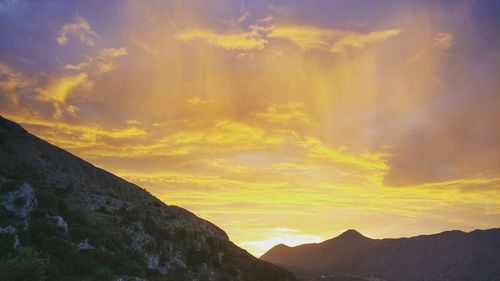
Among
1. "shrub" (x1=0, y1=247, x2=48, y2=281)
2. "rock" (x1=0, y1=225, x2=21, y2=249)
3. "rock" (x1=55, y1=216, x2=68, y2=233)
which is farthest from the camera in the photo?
"rock" (x1=55, y1=216, x2=68, y2=233)

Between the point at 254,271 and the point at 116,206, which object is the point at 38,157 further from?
the point at 254,271

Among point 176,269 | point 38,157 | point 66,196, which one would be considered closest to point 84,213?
point 66,196

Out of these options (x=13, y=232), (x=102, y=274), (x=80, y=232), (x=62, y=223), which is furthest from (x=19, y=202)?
(x=102, y=274)

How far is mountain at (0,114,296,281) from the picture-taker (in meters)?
48.5

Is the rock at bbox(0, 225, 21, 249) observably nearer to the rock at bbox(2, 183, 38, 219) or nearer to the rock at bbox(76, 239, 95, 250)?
the rock at bbox(76, 239, 95, 250)

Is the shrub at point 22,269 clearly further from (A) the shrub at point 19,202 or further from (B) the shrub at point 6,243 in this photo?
(A) the shrub at point 19,202

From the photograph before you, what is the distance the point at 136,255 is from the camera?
67.6 metres

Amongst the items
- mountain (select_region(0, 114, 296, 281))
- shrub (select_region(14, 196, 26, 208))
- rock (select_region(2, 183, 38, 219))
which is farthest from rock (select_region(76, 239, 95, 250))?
shrub (select_region(14, 196, 26, 208))

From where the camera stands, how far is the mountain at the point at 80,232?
159 ft

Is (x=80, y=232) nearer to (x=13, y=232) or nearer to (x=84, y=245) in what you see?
(x=84, y=245)

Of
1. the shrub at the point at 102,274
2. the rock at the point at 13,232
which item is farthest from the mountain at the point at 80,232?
the rock at the point at 13,232

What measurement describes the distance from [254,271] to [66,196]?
52.9 metres

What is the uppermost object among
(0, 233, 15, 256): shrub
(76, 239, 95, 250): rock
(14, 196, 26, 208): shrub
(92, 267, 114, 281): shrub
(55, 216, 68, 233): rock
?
(14, 196, 26, 208): shrub

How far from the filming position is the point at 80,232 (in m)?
60.7
